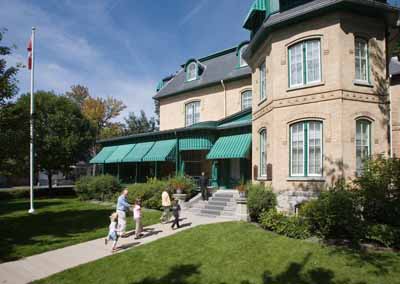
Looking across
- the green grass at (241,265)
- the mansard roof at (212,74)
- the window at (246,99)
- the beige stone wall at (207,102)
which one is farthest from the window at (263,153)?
the mansard roof at (212,74)

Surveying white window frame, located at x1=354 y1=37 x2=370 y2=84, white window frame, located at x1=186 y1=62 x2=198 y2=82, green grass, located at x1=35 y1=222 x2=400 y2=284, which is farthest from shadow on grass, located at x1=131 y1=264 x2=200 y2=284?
white window frame, located at x1=186 y1=62 x2=198 y2=82

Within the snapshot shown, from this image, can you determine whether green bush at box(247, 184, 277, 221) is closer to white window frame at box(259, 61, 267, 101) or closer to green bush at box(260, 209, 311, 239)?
green bush at box(260, 209, 311, 239)

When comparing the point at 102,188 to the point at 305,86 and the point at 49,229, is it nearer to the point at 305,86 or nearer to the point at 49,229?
the point at 49,229

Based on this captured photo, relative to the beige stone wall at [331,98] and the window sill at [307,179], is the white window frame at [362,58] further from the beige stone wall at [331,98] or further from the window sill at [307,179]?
the window sill at [307,179]

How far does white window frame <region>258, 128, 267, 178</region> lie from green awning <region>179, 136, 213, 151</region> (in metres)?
5.09

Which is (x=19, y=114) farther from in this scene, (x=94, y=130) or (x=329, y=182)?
(x=94, y=130)

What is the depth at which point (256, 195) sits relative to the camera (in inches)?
479

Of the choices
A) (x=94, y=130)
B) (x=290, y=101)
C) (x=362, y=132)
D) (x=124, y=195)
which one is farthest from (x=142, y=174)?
(x=362, y=132)

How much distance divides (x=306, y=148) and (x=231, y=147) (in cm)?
601

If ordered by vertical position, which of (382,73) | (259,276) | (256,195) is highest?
(382,73)

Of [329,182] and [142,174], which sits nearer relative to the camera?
[329,182]

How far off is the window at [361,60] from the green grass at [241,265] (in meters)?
7.24

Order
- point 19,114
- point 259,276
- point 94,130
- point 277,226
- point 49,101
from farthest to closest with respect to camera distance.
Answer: point 94,130 → point 49,101 → point 19,114 → point 277,226 → point 259,276

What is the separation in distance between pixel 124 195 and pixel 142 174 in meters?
15.0
